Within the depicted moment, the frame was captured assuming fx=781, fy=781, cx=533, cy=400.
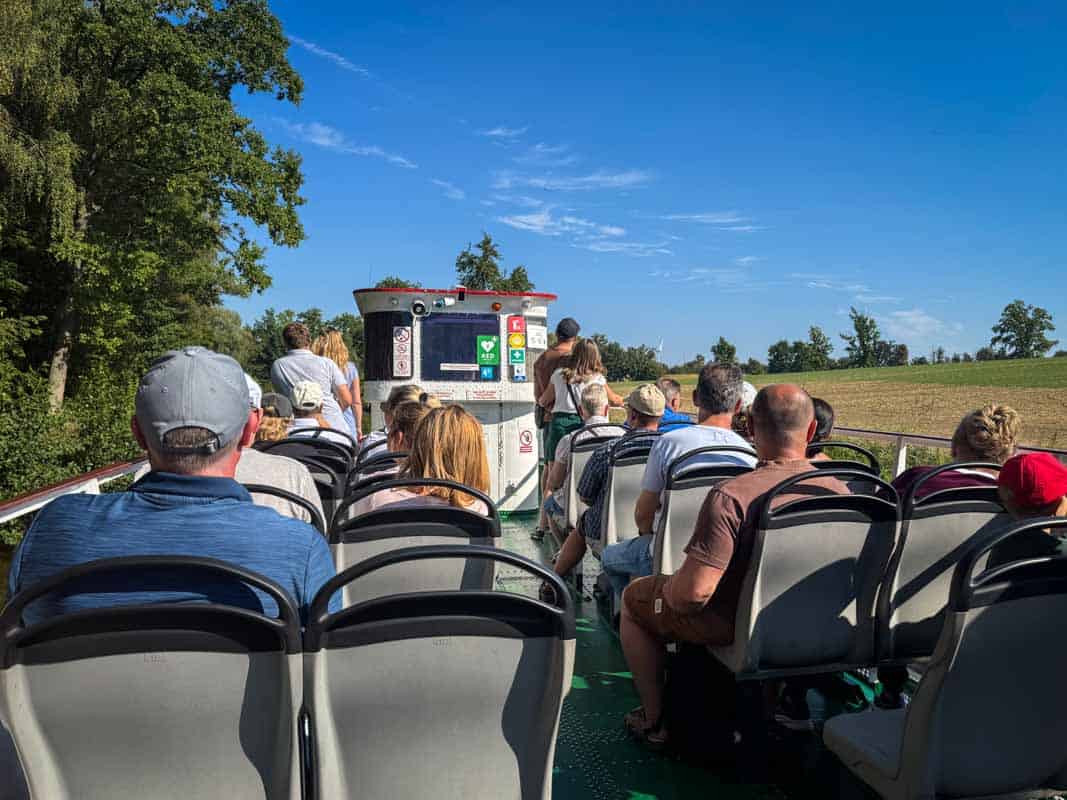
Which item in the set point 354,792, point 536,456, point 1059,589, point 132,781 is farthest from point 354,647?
point 536,456

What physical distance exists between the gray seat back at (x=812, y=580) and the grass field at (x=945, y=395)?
26717 mm

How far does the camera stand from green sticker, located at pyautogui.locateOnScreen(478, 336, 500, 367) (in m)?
8.96

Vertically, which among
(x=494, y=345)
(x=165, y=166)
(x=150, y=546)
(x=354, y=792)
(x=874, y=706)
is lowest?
(x=874, y=706)

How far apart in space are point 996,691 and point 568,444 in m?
3.56

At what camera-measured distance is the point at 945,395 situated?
4575 centimetres

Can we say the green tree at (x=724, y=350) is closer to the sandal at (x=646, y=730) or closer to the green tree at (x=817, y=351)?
the green tree at (x=817, y=351)

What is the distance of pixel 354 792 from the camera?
1669mm

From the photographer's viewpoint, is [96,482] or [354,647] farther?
[96,482]

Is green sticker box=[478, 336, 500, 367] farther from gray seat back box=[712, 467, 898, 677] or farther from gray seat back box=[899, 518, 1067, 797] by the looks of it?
gray seat back box=[899, 518, 1067, 797]

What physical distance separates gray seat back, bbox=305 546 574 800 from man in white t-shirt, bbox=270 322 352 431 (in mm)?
4705

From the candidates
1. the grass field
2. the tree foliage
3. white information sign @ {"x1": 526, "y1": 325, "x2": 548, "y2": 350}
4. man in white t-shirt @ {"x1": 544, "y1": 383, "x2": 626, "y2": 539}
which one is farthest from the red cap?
the tree foliage

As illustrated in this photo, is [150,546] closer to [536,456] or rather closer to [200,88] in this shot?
[536,456]

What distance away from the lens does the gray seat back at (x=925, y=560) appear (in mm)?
2770

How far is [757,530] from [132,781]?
Result: 1.84 metres
